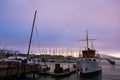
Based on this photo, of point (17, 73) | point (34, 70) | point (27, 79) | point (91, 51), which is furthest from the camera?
point (91, 51)

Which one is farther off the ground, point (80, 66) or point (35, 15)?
point (35, 15)

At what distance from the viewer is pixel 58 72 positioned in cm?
5312

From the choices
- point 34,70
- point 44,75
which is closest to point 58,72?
point 44,75

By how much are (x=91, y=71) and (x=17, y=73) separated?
26598 mm

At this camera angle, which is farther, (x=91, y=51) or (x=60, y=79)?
(x=91, y=51)

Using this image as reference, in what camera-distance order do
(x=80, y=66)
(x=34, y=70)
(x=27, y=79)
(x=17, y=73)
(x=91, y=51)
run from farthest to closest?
1. (x=91, y=51)
2. (x=80, y=66)
3. (x=34, y=70)
4. (x=27, y=79)
5. (x=17, y=73)

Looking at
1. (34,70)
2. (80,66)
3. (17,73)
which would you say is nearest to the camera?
(17,73)

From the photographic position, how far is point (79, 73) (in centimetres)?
5956

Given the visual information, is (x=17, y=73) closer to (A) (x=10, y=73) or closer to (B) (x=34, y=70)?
(A) (x=10, y=73)

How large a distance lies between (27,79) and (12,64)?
8.83 meters

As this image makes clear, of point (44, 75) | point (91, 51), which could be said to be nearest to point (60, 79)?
point (44, 75)

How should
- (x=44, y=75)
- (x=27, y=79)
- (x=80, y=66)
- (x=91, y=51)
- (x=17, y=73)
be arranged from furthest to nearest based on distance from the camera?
1. (x=91, y=51)
2. (x=80, y=66)
3. (x=44, y=75)
4. (x=27, y=79)
5. (x=17, y=73)

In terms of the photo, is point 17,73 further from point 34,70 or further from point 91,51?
point 91,51

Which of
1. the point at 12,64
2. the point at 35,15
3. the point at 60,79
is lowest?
the point at 60,79
